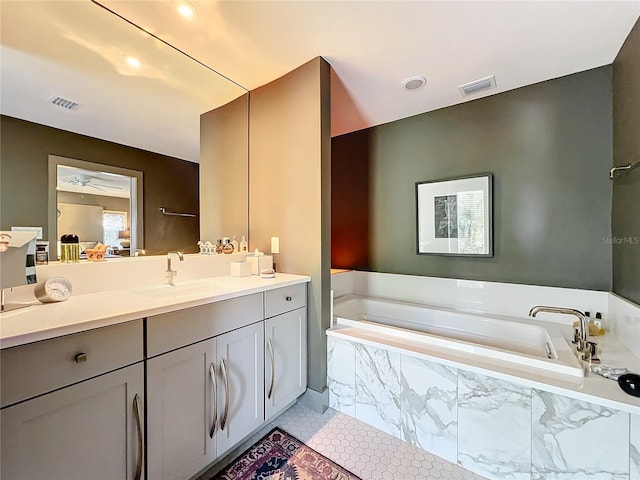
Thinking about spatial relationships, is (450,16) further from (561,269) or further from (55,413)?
→ (55,413)

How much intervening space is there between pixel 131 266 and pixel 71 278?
0.84ft

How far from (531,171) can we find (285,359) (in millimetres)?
2329

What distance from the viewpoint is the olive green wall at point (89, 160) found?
112 centimetres

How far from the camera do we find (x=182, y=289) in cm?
153

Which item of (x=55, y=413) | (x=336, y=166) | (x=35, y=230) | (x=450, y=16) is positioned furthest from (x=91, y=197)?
(x=336, y=166)

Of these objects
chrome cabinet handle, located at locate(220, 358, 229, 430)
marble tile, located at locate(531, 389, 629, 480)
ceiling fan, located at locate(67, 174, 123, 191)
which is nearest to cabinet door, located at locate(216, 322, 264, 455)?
chrome cabinet handle, located at locate(220, 358, 229, 430)

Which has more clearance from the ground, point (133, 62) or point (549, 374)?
point (133, 62)

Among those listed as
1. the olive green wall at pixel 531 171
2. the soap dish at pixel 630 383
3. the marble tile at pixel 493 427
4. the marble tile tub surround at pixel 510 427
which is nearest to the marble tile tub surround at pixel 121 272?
the marble tile tub surround at pixel 510 427

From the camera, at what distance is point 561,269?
2002 mm

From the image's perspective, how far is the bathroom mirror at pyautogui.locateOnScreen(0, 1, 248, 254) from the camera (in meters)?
1.18

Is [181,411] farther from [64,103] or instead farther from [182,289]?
[64,103]

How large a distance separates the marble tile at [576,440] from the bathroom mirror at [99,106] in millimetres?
2121

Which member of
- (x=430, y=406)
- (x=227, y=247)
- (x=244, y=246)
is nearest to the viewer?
(x=430, y=406)

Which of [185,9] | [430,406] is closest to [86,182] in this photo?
[185,9]
